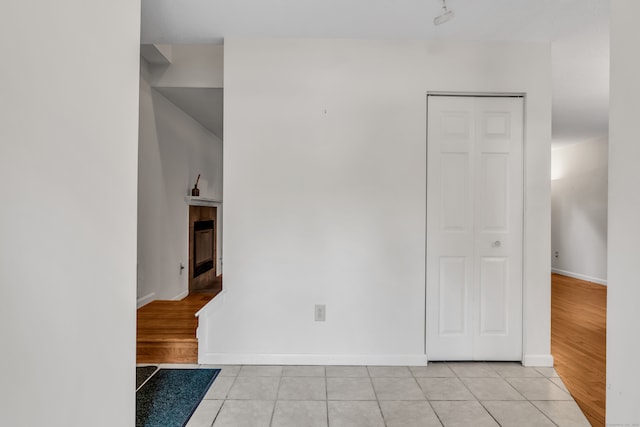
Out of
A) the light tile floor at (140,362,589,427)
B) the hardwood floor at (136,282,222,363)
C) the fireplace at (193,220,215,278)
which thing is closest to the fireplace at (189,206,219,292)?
the fireplace at (193,220,215,278)

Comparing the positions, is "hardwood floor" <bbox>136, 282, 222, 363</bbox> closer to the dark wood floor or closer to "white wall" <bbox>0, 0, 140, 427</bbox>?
the dark wood floor

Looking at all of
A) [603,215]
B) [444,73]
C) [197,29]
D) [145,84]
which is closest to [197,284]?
[145,84]

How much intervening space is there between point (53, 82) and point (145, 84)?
258 centimetres

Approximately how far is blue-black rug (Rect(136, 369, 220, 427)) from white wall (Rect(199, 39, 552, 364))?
0.52m

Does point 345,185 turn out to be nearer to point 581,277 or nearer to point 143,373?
point 143,373

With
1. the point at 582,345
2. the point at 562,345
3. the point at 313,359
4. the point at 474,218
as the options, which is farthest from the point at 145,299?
the point at 582,345

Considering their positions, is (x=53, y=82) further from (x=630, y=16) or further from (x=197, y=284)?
(x=197, y=284)

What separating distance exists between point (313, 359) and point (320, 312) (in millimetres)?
356

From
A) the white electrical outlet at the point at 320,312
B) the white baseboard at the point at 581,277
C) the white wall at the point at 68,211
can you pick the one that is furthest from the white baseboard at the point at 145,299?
the white baseboard at the point at 581,277

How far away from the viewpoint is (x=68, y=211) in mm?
1137

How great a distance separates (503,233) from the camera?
265 centimetres

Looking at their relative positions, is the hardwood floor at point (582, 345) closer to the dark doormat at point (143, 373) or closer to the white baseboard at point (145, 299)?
the dark doormat at point (143, 373)

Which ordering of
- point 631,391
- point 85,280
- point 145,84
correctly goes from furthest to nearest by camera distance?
point 145,84, point 85,280, point 631,391

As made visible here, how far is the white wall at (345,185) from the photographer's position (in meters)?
2.59
